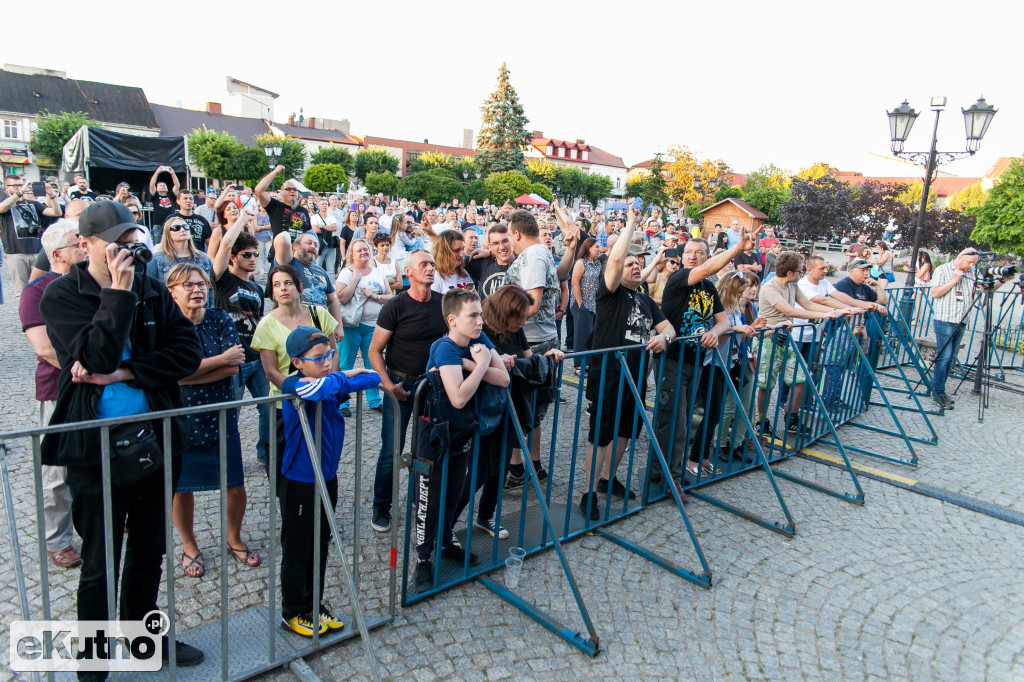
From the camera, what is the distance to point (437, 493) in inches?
137

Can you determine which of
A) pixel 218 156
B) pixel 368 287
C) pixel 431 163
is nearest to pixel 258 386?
pixel 368 287

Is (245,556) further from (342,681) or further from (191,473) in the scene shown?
(342,681)

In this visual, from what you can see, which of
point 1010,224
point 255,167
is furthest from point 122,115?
point 1010,224

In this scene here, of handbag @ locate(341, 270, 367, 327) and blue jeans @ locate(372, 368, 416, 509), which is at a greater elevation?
handbag @ locate(341, 270, 367, 327)

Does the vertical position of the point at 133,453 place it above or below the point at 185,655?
above

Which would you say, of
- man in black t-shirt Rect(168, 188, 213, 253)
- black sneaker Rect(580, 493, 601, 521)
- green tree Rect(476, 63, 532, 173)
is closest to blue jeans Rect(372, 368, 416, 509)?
black sneaker Rect(580, 493, 601, 521)

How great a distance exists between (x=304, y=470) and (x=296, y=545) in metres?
0.37

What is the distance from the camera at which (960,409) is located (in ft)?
26.5

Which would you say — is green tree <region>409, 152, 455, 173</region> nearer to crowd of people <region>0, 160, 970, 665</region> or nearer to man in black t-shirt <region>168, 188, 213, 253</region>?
man in black t-shirt <region>168, 188, 213, 253</region>

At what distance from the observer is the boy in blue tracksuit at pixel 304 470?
9.56 feet

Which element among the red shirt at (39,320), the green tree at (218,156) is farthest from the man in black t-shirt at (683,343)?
the green tree at (218,156)

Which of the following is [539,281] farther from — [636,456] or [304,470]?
[304,470]

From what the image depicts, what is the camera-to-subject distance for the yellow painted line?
5.59 metres

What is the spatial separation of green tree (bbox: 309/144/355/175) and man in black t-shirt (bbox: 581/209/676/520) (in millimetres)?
58071
